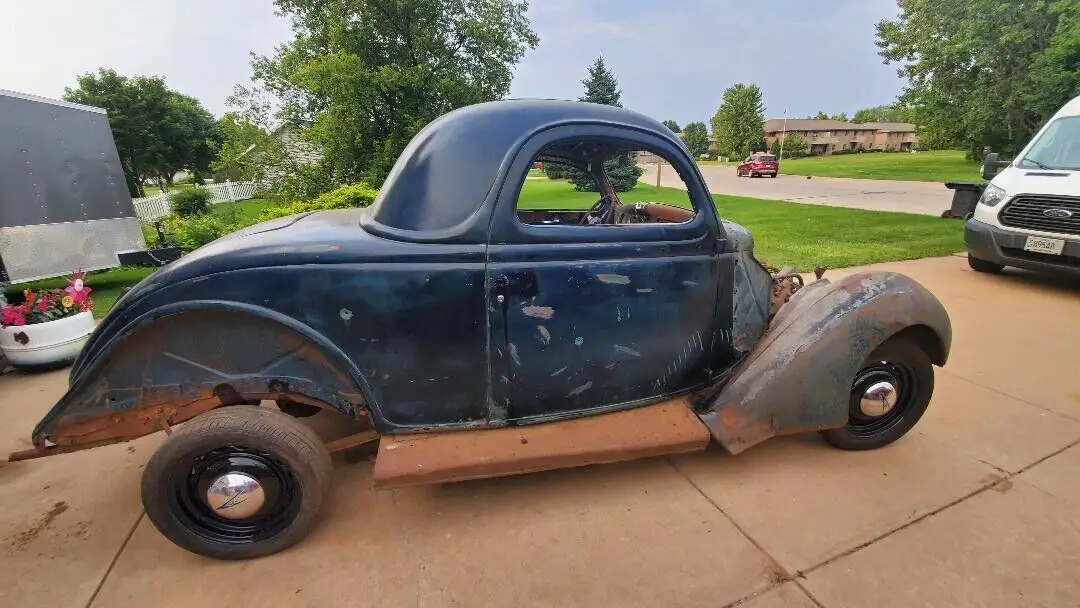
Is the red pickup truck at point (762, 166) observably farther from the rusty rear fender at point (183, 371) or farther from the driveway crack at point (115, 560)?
the driveway crack at point (115, 560)

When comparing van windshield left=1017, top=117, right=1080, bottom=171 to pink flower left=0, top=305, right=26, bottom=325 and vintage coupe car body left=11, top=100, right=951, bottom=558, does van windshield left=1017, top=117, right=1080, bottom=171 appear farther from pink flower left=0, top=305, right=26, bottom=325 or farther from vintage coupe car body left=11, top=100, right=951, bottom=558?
pink flower left=0, top=305, right=26, bottom=325

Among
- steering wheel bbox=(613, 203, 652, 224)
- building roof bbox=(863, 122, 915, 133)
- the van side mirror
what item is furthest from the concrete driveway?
building roof bbox=(863, 122, 915, 133)

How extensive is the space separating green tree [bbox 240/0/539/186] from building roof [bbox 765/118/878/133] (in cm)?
7134

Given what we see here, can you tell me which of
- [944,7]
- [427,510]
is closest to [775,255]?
[427,510]

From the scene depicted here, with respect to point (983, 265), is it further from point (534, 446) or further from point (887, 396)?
point (534, 446)

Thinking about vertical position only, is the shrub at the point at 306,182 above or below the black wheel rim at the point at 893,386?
above

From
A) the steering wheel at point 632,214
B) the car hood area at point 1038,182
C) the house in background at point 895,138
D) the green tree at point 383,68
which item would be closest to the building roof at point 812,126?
the house in background at point 895,138

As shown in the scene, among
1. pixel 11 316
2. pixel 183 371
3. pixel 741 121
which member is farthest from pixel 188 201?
pixel 741 121

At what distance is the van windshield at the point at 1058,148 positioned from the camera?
577 centimetres

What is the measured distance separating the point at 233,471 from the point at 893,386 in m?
3.40

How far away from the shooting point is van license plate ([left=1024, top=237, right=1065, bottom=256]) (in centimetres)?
528

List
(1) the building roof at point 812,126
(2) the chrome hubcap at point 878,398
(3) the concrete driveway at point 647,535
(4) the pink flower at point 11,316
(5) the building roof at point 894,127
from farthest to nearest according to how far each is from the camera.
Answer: (5) the building roof at point 894,127 < (1) the building roof at point 812,126 < (4) the pink flower at point 11,316 < (2) the chrome hubcap at point 878,398 < (3) the concrete driveway at point 647,535

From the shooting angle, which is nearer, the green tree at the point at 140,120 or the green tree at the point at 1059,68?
the green tree at the point at 1059,68

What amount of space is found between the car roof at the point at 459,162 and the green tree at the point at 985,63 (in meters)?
26.7
